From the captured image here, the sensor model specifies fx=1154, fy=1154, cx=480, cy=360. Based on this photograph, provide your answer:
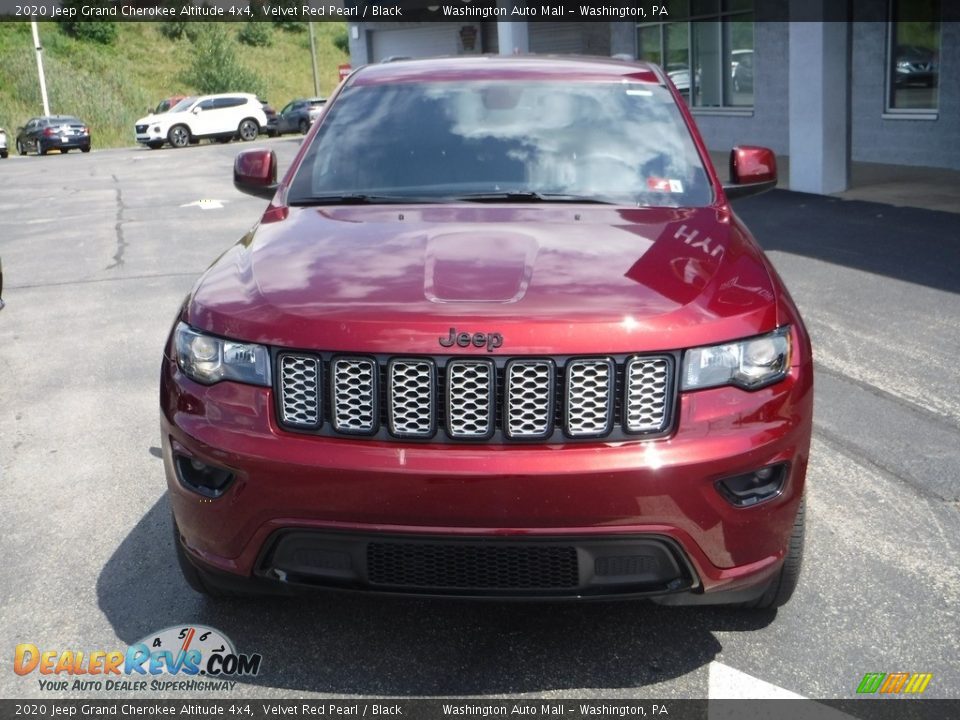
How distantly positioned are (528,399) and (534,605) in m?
0.91

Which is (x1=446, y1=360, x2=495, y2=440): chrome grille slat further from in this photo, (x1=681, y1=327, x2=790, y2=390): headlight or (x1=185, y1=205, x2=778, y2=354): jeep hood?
(x1=681, y1=327, x2=790, y2=390): headlight

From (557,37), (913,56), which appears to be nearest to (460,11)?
(557,37)

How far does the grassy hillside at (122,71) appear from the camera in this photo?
52531 millimetres

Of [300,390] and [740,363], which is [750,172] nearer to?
[740,363]

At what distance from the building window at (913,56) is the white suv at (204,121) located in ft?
93.2

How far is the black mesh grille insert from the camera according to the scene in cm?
298

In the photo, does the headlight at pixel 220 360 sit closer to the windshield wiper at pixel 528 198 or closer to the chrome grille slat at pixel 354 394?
the chrome grille slat at pixel 354 394

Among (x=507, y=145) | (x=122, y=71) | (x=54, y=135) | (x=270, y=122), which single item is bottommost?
(x=270, y=122)

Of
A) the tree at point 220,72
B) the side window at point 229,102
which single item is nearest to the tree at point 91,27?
the tree at point 220,72

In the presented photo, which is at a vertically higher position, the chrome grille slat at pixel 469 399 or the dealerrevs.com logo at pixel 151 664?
the chrome grille slat at pixel 469 399

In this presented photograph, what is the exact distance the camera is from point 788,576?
3.46 metres

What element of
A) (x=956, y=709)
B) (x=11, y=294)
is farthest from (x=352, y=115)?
(x=11, y=294)

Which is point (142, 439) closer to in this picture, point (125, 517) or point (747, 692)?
point (125, 517)

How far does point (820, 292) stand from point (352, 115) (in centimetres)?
485
